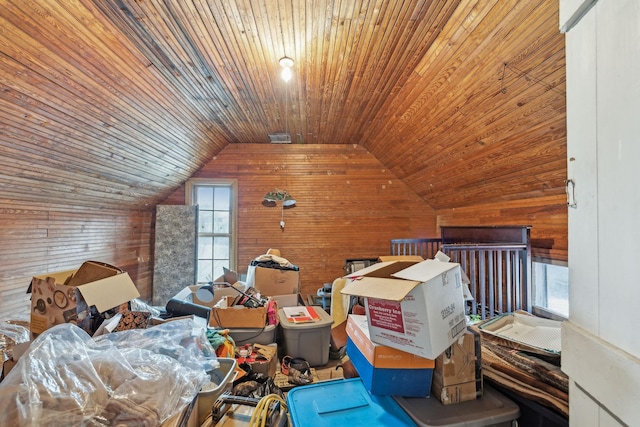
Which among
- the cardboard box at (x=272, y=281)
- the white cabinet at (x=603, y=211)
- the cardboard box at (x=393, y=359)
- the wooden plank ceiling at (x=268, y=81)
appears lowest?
the cardboard box at (x=272, y=281)

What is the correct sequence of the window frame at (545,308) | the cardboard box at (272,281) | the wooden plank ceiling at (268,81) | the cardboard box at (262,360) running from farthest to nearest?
the cardboard box at (272,281) → the window frame at (545,308) → the cardboard box at (262,360) → the wooden plank ceiling at (268,81)

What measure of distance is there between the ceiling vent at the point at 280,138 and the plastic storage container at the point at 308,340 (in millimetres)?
2826

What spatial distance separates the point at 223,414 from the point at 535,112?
2.74m

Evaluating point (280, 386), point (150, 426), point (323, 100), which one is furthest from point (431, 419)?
point (323, 100)

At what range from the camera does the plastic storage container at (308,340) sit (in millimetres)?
2627

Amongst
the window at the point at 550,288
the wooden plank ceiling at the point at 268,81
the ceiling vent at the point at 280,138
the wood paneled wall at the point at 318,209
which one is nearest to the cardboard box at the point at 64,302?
the wooden plank ceiling at the point at 268,81

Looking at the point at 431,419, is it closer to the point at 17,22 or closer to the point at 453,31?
the point at 453,31

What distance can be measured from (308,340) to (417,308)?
72.7 inches

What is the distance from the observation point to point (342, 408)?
1.07 metres

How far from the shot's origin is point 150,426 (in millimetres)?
1080

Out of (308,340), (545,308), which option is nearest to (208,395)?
(308,340)

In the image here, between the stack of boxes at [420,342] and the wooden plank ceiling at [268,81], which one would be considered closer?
the stack of boxes at [420,342]

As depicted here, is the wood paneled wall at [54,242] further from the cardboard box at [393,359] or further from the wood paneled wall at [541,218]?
the wood paneled wall at [541,218]

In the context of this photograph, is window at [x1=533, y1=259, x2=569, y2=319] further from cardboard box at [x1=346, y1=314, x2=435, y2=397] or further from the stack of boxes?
cardboard box at [x1=346, y1=314, x2=435, y2=397]
